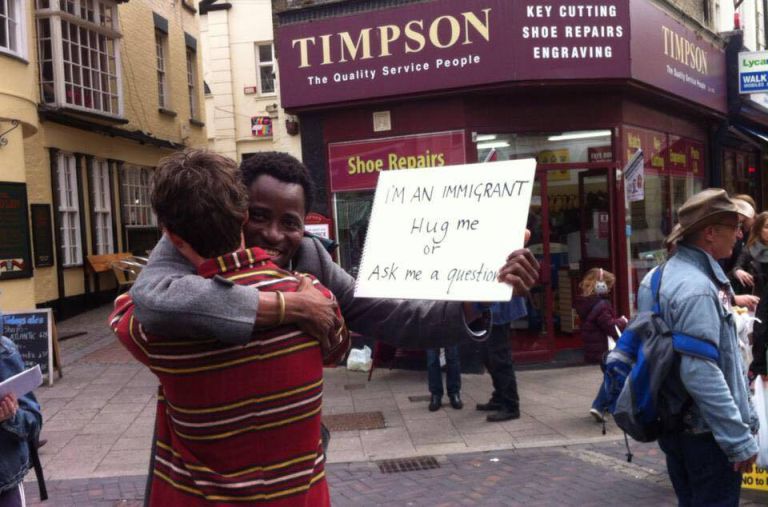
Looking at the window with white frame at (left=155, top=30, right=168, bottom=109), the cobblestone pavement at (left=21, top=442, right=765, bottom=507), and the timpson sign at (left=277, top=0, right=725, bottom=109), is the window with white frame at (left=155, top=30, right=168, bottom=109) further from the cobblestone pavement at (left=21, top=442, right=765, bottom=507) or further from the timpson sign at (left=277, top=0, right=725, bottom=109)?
the cobblestone pavement at (left=21, top=442, right=765, bottom=507)

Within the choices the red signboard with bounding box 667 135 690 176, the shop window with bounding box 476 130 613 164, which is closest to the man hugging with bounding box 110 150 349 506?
the shop window with bounding box 476 130 613 164

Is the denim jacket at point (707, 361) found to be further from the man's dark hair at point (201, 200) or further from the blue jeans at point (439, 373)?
the blue jeans at point (439, 373)

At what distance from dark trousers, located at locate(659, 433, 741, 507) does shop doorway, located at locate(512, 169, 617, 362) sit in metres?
5.95

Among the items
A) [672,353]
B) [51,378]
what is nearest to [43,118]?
[51,378]

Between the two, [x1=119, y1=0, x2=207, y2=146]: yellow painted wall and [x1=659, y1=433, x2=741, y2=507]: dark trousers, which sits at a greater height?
[x1=119, y1=0, x2=207, y2=146]: yellow painted wall

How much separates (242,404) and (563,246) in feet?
29.2

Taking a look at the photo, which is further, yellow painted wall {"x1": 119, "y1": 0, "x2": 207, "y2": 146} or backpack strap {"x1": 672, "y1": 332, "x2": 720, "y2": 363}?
yellow painted wall {"x1": 119, "y1": 0, "x2": 207, "y2": 146}

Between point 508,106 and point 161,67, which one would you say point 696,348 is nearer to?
point 508,106

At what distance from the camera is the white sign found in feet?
6.38

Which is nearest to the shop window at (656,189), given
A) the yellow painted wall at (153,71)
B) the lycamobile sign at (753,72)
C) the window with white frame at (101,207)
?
the lycamobile sign at (753,72)

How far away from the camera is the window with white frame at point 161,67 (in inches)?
791

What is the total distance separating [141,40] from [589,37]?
43.0 ft

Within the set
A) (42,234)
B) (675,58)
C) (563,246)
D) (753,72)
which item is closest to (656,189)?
(675,58)

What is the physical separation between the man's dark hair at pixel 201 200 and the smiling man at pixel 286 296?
0.31 feet
